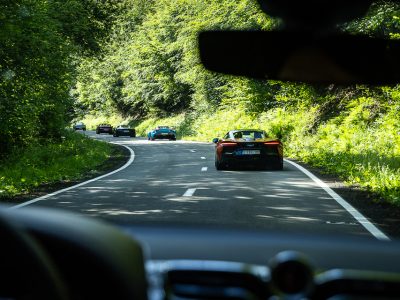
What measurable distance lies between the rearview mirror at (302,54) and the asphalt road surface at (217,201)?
335cm

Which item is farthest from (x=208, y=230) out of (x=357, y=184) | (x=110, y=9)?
(x=110, y=9)

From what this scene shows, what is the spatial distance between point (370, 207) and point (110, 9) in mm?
23298

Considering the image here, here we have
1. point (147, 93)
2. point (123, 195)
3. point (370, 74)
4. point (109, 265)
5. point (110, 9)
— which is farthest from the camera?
point (147, 93)

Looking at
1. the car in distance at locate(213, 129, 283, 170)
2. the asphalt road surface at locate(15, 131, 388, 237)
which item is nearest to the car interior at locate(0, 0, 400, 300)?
the asphalt road surface at locate(15, 131, 388, 237)

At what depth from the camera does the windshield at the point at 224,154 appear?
9.78 m

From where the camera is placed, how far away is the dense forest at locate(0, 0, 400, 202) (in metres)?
16.5

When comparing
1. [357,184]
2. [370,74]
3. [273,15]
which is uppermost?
[273,15]

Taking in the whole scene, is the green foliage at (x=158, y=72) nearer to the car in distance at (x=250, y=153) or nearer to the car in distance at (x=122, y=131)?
the car in distance at (x=122, y=131)

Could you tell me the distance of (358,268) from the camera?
2.26 m

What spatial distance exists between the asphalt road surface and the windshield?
31mm

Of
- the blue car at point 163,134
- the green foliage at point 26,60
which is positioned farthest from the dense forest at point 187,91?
the blue car at point 163,134

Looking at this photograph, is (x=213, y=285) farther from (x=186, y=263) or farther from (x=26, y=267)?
(x=26, y=267)

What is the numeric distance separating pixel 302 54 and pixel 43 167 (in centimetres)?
1977

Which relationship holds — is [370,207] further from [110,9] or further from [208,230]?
[110,9]
